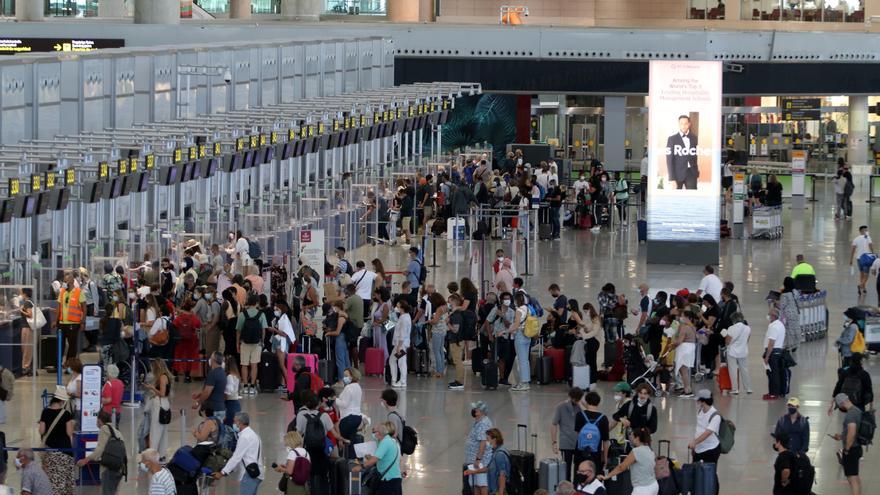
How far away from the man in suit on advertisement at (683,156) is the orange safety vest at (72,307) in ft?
44.1

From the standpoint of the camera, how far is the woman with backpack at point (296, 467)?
14469 mm

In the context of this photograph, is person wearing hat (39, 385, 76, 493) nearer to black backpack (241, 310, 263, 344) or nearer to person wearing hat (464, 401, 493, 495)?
person wearing hat (464, 401, 493, 495)

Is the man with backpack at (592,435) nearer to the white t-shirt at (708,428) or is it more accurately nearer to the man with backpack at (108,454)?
the white t-shirt at (708,428)

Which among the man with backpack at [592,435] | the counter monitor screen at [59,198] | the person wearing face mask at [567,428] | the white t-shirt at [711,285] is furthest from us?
the white t-shirt at [711,285]

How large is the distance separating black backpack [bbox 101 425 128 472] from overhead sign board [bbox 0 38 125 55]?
105 ft

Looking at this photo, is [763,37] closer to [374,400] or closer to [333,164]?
[333,164]

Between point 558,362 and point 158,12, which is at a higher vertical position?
point 158,12

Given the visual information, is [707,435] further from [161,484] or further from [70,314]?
[70,314]

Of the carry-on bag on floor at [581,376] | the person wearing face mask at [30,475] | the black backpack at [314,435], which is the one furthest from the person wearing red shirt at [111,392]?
the carry-on bag on floor at [581,376]

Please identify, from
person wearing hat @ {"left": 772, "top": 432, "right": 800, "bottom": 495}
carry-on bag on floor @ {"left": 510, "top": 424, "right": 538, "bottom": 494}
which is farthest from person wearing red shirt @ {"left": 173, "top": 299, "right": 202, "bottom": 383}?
person wearing hat @ {"left": 772, "top": 432, "right": 800, "bottom": 495}

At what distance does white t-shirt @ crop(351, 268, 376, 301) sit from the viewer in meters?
23.5

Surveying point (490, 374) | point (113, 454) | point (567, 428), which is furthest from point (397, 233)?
point (113, 454)

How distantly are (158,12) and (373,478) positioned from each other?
33369 mm

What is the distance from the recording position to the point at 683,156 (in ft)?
103
